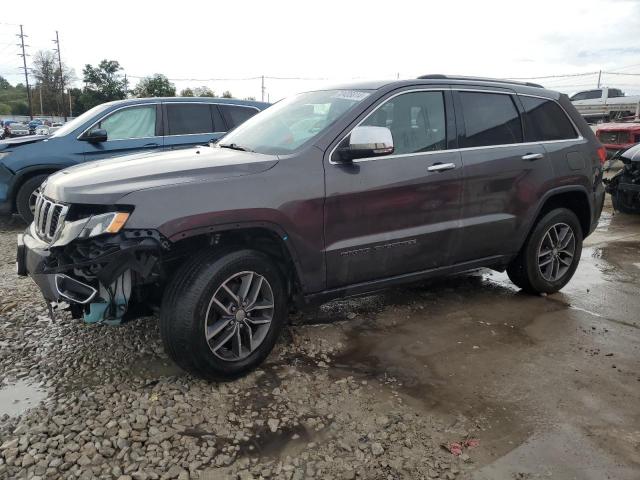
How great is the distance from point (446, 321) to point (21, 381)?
3057 millimetres

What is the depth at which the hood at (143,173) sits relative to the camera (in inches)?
113

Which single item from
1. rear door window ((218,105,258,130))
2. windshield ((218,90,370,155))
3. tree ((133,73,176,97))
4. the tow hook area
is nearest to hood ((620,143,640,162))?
rear door window ((218,105,258,130))

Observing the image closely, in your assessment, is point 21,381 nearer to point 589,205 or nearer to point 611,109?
point 589,205

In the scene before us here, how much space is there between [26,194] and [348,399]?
19.6 ft

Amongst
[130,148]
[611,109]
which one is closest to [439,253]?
[130,148]

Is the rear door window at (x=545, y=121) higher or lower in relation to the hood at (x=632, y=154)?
higher

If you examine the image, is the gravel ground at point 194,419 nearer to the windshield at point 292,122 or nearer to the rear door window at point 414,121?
the windshield at point 292,122

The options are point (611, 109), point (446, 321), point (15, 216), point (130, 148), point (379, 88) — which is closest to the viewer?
point (379, 88)

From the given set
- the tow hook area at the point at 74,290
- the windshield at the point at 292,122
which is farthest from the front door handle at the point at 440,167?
the tow hook area at the point at 74,290

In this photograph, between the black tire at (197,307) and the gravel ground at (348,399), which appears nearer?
the gravel ground at (348,399)

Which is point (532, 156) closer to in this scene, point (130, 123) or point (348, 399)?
point (348, 399)

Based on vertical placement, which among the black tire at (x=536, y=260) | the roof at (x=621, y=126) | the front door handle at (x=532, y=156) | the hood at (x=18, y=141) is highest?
the roof at (x=621, y=126)

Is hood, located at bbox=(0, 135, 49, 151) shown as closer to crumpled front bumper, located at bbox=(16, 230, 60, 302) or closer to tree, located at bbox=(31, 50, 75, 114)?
→ crumpled front bumper, located at bbox=(16, 230, 60, 302)

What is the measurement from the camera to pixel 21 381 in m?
3.19
